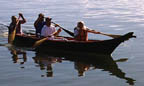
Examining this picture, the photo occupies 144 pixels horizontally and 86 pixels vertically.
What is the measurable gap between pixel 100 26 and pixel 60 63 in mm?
9832

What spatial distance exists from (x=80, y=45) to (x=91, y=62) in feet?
3.98

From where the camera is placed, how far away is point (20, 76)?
38.1 feet

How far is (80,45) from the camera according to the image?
47.8 feet

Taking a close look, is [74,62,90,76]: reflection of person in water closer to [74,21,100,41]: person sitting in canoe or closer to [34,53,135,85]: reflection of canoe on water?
[34,53,135,85]: reflection of canoe on water

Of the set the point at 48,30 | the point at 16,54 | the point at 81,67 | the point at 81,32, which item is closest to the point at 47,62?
the point at 81,67

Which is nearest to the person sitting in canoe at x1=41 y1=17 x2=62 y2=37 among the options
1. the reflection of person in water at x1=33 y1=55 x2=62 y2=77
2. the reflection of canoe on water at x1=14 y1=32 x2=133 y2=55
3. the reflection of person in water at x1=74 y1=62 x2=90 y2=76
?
the reflection of canoe on water at x1=14 y1=32 x2=133 y2=55

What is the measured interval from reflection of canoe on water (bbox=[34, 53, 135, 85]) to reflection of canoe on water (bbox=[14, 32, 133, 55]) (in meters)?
0.29

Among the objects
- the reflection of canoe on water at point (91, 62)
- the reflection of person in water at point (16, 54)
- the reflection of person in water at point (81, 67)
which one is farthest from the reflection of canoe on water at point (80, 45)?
the reflection of person in water at point (81, 67)

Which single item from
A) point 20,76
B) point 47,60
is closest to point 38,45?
point 47,60

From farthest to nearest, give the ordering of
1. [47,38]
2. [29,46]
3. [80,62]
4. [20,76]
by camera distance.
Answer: [29,46], [47,38], [80,62], [20,76]

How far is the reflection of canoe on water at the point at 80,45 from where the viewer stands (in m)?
13.9

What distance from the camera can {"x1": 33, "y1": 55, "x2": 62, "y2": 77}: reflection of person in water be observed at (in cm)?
1227

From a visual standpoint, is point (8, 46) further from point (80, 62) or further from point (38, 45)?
point (80, 62)

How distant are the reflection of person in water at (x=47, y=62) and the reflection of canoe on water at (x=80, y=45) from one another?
3.10ft
